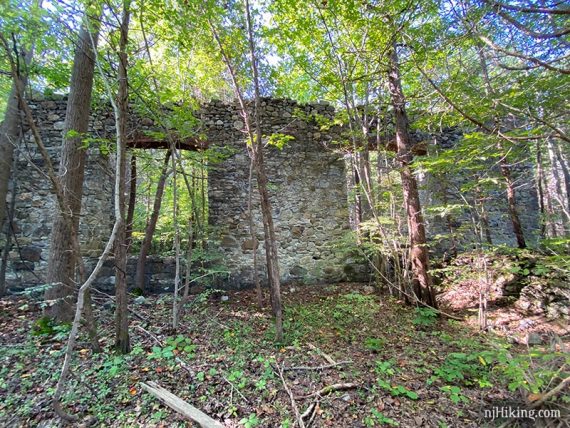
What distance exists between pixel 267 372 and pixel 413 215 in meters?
2.91

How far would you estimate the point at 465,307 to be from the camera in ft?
14.4

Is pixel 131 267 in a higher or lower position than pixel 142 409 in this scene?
higher

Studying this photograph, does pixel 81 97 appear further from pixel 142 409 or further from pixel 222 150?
pixel 142 409

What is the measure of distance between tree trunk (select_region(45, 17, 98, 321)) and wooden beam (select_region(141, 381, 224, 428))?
1578 millimetres

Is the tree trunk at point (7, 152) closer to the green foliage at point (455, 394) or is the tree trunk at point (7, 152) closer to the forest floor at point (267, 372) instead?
the forest floor at point (267, 372)

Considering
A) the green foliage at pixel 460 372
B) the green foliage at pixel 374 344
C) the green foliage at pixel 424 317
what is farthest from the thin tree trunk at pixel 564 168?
the green foliage at pixel 374 344

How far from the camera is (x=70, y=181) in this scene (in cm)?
324

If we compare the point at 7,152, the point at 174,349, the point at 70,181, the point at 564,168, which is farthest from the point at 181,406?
the point at 564,168

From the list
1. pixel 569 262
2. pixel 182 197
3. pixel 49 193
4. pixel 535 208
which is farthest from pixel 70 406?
pixel 535 208

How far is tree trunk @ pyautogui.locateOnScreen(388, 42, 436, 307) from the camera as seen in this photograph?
3.98 meters

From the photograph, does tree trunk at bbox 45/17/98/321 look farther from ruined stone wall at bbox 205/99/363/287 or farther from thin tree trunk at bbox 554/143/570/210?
thin tree trunk at bbox 554/143/570/210

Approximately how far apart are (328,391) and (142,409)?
4.70ft

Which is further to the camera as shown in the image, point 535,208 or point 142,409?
point 535,208

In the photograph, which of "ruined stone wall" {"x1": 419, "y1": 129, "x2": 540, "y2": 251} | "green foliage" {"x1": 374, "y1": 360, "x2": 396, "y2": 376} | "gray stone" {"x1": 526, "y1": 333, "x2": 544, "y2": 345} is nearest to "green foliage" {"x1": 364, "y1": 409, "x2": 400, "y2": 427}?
"green foliage" {"x1": 374, "y1": 360, "x2": 396, "y2": 376}
